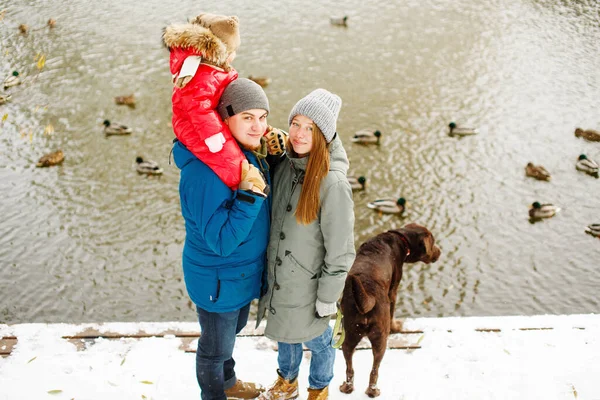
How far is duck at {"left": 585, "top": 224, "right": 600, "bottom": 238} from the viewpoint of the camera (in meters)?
9.33

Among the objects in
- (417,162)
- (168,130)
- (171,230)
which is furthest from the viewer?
(168,130)

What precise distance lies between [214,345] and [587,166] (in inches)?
395

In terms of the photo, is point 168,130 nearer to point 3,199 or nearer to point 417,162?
point 3,199

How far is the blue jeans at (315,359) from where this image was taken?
3539 millimetres

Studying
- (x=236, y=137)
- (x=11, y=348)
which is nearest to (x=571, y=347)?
(x=236, y=137)

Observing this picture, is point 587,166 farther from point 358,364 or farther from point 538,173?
point 358,364

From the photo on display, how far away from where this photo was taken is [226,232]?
2.82 meters

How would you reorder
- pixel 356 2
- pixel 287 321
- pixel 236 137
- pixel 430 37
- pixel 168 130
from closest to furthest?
pixel 236 137 → pixel 287 321 → pixel 168 130 → pixel 430 37 → pixel 356 2

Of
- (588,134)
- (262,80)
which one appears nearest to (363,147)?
(262,80)

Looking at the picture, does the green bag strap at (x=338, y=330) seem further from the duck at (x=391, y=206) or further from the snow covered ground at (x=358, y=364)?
the duck at (x=391, y=206)

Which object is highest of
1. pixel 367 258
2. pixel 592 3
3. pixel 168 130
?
pixel 592 3

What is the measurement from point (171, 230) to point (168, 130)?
3.42 meters

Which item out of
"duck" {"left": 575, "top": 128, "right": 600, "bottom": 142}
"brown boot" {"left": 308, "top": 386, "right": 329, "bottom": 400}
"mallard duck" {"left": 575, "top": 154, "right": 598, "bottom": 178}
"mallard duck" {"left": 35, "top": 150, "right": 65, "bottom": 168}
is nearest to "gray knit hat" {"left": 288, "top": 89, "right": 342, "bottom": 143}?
"brown boot" {"left": 308, "top": 386, "right": 329, "bottom": 400}

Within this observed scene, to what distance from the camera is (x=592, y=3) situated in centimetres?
1802
